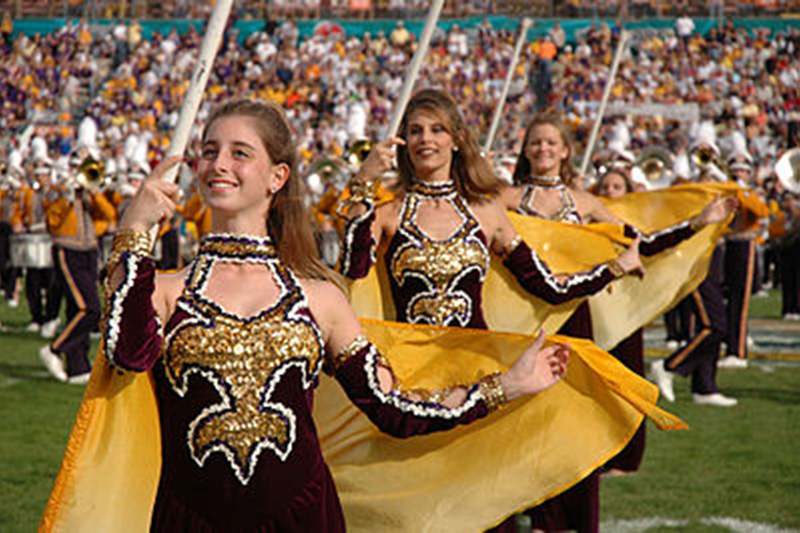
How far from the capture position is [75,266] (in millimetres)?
9906

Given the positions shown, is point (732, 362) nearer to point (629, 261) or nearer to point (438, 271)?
point (629, 261)

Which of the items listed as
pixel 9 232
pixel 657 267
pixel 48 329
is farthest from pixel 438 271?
pixel 9 232

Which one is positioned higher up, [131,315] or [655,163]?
[131,315]

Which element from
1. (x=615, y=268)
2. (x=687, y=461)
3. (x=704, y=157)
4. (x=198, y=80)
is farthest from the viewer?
(x=704, y=157)

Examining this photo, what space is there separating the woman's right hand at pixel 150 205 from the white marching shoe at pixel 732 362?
27.3ft

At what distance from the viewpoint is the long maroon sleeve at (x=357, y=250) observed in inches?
172

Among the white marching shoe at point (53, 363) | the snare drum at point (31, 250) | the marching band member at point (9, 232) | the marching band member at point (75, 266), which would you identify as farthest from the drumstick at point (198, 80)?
the marching band member at point (9, 232)

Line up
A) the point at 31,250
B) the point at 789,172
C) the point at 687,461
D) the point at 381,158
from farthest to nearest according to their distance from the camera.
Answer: the point at 31,250 → the point at 789,172 → the point at 687,461 → the point at 381,158

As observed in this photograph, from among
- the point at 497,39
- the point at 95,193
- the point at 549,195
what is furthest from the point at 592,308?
the point at 497,39

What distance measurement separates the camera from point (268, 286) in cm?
267

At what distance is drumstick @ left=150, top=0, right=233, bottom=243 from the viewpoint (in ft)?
8.87

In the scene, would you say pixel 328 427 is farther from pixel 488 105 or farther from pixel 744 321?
pixel 488 105

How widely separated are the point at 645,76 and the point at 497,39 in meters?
4.59

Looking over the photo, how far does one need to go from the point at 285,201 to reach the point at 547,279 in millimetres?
2305
